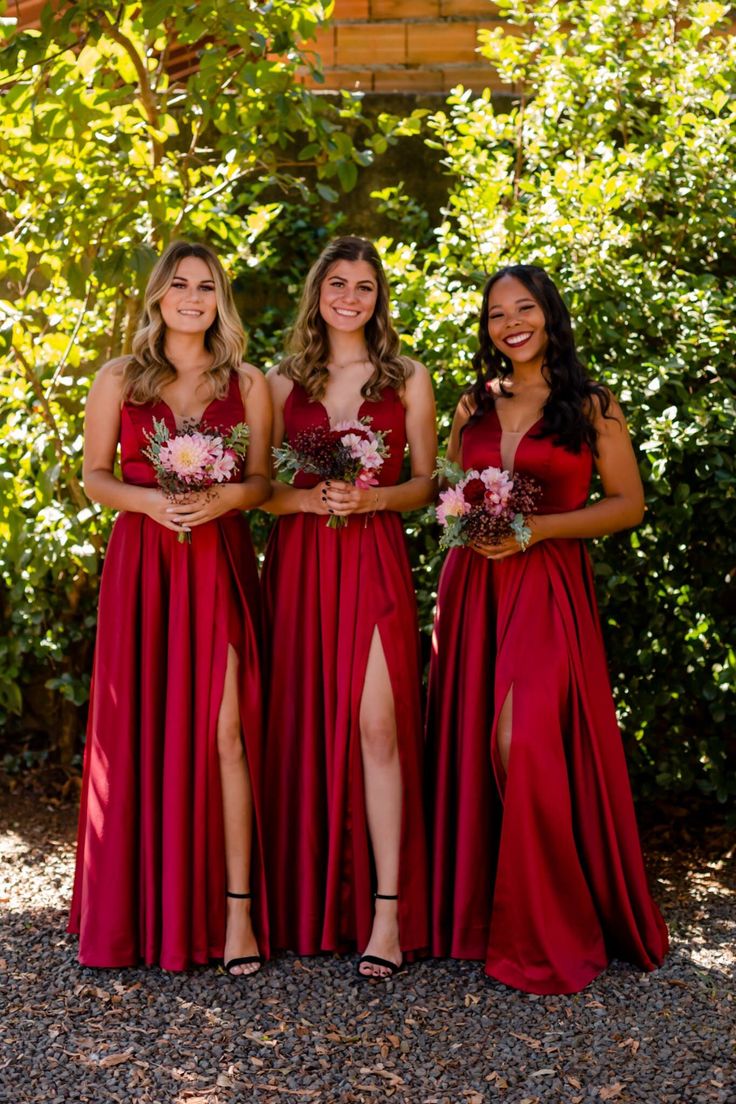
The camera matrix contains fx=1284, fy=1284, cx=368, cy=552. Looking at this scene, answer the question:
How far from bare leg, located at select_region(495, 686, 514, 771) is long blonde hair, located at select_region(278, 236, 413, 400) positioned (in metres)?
1.14

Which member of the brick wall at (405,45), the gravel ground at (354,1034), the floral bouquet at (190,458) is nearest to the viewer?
the gravel ground at (354,1034)

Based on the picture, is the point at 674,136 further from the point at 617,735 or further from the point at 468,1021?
the point at 468,1021

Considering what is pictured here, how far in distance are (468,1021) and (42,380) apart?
11.0ft

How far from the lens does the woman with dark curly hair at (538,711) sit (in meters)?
4.14

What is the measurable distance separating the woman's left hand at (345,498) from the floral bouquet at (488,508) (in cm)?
25

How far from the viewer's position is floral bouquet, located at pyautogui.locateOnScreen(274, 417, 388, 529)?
4090 mm

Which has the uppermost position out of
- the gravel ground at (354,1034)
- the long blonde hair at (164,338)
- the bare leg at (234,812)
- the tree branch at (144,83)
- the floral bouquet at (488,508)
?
the tree branch at (144,83)

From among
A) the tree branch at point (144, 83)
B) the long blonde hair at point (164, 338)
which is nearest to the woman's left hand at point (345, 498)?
the long blonde hair at point (164, 338)

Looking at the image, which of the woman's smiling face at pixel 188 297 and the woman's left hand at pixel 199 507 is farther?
the woman's smiling face at pixel 188 297

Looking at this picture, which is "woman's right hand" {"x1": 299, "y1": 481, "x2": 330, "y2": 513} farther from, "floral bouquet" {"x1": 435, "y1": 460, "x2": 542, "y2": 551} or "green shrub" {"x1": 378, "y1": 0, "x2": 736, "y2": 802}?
"green shrub" {"x1": 378, "y1": 0, "x2": 736, "y2": 802}

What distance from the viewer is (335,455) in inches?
161

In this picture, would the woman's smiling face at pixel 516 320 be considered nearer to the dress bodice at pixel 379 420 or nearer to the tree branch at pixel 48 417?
the dress bodice at pixel 379 420

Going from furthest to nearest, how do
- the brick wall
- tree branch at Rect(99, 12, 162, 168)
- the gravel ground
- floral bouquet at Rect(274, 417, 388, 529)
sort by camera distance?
the brick wall → tree branch at Rect(99, 12, 162, 168) → floral bouquet at Rect(274, 417, 388, 529) → the gravel ground

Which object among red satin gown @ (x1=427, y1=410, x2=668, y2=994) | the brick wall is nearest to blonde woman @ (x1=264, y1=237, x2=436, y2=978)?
red satin gown @ (x1=427, y1=410, x2=668, y2=994)
